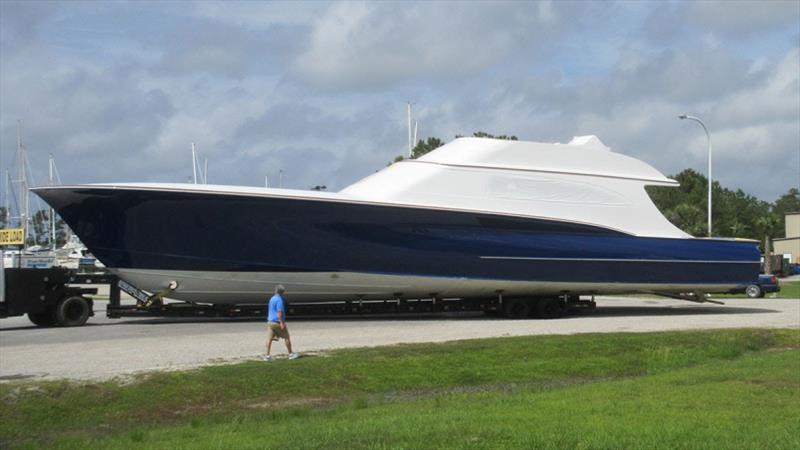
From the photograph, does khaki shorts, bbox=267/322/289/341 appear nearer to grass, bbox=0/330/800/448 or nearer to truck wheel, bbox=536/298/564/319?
grass, bbox=0/330/800/448

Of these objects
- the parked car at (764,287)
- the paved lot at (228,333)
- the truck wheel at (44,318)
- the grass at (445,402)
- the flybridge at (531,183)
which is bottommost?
the grass at (445,402)

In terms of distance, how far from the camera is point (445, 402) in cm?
1212

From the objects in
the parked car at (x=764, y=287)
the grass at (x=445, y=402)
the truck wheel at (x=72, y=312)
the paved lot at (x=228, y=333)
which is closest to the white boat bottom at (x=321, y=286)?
the paved lot at (x=228, y=333)

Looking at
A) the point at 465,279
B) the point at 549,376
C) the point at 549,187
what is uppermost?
the point at 549,187

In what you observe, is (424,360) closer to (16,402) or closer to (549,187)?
(16,402)

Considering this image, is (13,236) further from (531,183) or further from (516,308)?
(531,183)

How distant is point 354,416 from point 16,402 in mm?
4361

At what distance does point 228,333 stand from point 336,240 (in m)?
4.19

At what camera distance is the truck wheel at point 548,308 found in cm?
2659

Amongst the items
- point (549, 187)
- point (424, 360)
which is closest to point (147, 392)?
point (424, 360)

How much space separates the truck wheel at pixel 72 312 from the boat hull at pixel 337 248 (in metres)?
1.21

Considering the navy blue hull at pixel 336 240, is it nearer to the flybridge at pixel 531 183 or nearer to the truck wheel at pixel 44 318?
the flybridge at pixel 531 183

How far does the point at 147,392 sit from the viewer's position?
40.6 ft

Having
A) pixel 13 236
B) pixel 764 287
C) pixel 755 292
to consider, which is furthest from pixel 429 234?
pixel 764 287
